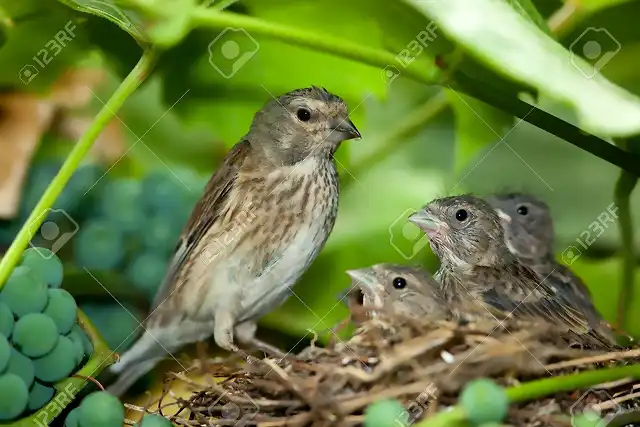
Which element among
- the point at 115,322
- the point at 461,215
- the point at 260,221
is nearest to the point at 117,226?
the point at 115,322

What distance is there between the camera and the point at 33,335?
4.29ft

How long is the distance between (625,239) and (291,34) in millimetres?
803

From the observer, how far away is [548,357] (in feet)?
4.12

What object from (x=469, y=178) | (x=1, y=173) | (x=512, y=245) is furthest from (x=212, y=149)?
(x=512, y=245)

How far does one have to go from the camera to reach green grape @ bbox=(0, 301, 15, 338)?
4.23ft

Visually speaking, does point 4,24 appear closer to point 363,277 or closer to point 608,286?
point 363,277

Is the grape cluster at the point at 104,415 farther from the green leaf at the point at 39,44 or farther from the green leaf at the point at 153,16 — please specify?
the green leaf at the point at 39,44

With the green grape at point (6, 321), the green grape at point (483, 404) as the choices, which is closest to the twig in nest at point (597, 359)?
the green grape at point (483, 404)

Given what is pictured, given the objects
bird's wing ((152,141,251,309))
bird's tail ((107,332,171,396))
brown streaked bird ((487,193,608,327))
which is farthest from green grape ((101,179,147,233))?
brown streaked bird ((487,193,608,327))

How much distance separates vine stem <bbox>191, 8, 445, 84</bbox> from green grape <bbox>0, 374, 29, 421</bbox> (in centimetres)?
60

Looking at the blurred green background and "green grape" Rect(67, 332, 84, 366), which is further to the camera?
the blurred green background

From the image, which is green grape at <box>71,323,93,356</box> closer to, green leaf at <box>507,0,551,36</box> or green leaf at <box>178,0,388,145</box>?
green leaf at <box>178,0,388,145</box>

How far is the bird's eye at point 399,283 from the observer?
1505 mm

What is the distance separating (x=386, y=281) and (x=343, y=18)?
1.72 ft
